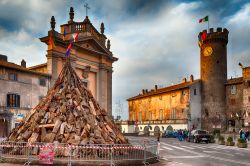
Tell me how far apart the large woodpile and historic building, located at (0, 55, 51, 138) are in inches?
425

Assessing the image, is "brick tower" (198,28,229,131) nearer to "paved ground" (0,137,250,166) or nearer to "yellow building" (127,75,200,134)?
"yellow building" (127,75,200,134)

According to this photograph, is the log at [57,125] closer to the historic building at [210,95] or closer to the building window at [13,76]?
the building window at [13,76]

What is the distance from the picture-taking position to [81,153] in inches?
714

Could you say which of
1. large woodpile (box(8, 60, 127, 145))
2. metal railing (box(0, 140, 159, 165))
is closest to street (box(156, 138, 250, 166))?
metal railing (box(0, 140, 159, 165))

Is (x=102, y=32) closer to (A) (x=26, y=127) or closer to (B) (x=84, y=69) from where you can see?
(B) (x=84, y=69)

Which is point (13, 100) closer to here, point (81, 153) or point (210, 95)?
point (81, 153)

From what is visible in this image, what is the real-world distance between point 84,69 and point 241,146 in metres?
21.8

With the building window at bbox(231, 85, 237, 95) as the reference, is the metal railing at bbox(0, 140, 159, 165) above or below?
below

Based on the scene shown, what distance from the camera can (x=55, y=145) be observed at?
57.9 ft

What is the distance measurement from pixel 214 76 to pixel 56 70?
99.9 ft

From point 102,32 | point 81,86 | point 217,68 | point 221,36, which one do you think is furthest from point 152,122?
point 81,86

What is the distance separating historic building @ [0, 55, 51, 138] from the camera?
107 ft

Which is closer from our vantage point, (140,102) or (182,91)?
(182,91)

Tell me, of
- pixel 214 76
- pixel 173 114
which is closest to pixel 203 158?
pixel 214 76
